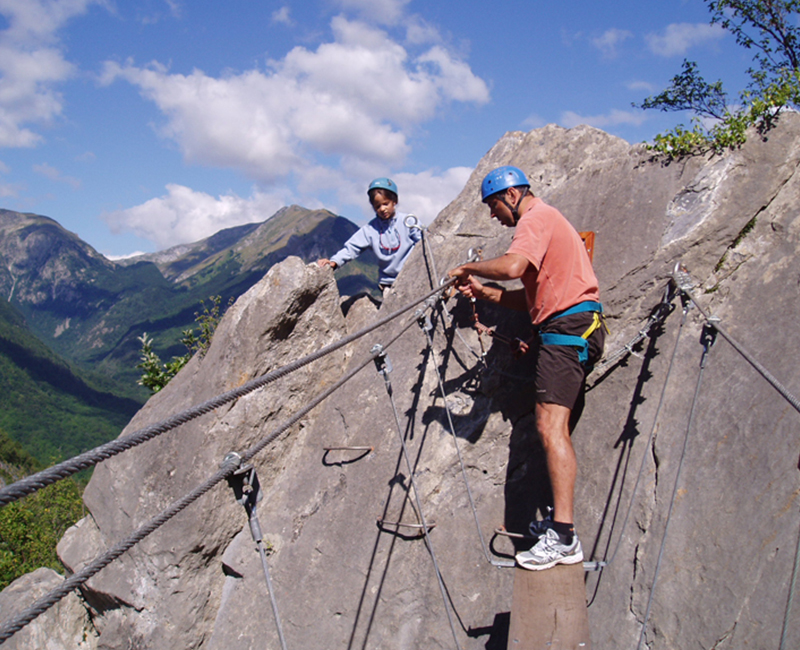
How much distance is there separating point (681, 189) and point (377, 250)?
3.65 metres

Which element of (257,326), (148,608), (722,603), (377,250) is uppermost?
(377,250)

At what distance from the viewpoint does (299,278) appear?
6.21 meters

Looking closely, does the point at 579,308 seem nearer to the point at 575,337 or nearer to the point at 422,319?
the point at 575,337

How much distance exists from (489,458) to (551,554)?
4.31 feet

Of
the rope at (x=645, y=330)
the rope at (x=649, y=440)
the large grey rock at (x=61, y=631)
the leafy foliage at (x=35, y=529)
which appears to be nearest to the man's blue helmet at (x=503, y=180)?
the rope at (x=645, y=330)

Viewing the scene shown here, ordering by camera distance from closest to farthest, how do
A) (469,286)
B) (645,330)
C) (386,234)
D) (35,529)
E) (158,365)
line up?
(645,330)
(469,286)
(386,234)
(158,365)
(35,529)

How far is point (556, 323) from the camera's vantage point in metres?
4.31

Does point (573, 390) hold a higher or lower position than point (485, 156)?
lower

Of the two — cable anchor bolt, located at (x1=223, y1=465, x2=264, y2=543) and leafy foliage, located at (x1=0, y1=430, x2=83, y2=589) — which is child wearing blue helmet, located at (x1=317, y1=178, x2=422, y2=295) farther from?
leafy foliage, located at (x1=0, y1=430, x2=83, y2=589)

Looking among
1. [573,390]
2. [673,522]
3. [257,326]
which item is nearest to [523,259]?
[573,390]

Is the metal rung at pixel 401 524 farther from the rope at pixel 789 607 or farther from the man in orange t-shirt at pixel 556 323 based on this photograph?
the rope at pixel 789 607

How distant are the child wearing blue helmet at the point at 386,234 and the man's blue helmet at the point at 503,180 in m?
2.19

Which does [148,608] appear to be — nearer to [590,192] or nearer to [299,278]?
[299,278]

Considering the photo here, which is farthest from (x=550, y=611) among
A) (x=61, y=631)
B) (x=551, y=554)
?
(x=61, y=631)
